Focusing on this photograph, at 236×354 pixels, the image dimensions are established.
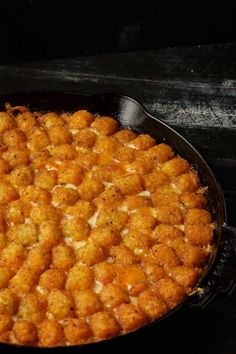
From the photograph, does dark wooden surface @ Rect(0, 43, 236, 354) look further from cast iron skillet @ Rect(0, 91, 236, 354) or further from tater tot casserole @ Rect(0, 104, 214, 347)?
tater tot casserole @ Rect(0, 104, 214, 347)

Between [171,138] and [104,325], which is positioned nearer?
[104,325]

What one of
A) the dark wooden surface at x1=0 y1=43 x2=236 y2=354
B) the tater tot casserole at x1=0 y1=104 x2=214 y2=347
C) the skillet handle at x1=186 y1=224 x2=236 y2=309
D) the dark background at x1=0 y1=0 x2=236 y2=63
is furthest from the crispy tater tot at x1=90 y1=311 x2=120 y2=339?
the dark background at x1=0 y1=0 x2=236 y2=63

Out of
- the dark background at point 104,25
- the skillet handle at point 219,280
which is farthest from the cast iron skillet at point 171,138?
the dark background at point 104,25

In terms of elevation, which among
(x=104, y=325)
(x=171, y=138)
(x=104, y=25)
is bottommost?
(x=104, y=325)

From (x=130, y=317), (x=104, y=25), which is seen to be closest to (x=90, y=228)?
(x=130, y=317)

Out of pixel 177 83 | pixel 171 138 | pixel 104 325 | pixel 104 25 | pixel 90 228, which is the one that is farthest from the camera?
pixel 104 25

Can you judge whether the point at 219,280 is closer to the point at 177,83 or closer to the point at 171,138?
the point at 171,138

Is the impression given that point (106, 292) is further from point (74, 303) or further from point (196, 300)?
point (196, 300)
